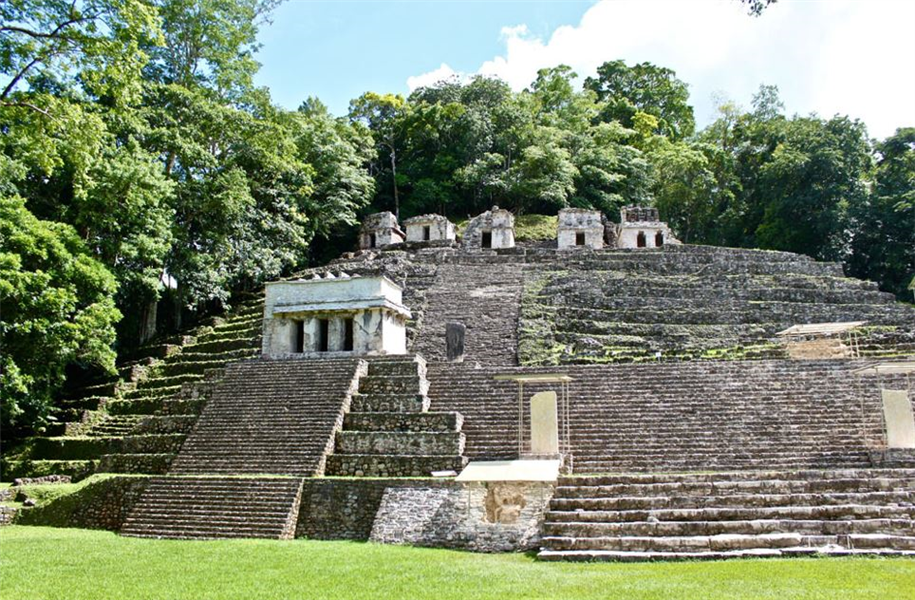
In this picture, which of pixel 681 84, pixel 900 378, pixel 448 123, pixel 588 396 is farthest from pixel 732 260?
pixel 681 84

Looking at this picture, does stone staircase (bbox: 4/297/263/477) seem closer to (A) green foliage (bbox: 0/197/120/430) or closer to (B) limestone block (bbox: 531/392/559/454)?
(A) green foliage (bbox: 0/197/120/430)

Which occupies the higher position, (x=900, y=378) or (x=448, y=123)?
(x=448, y=123)

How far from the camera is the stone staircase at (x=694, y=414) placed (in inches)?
553

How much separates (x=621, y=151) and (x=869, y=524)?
3871 centimetres

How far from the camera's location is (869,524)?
916 centimetres

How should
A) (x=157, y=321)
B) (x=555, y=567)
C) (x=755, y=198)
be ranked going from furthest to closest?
(x=755, y=198), (x=157, y=321), (x=555, y=567)

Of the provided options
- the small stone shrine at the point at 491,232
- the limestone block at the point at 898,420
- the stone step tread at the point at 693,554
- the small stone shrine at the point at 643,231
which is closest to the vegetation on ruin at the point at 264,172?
the small stone shrine at the point at 491,232

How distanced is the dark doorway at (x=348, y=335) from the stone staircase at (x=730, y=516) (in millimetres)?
9259

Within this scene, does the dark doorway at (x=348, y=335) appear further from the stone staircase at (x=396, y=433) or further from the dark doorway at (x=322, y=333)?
the stone staircase at (x=396, y=433)

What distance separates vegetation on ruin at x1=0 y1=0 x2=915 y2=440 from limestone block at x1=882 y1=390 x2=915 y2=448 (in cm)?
1306

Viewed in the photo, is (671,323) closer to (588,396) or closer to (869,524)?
(588,396)

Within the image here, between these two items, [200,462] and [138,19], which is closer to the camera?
[138,19]

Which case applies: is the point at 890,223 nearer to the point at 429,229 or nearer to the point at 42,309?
the point at 429,229

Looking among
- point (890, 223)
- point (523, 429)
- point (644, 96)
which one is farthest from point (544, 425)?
point (644, 96)
